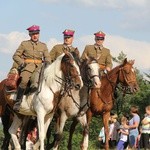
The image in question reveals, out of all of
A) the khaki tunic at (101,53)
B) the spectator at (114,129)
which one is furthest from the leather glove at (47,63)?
the spectator at (114,129)

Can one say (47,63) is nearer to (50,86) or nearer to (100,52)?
(50,86)

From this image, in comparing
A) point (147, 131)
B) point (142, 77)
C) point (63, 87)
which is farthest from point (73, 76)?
point (142, 77)

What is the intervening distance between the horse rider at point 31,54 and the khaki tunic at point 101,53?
1.98 meters

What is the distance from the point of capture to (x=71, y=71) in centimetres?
1488

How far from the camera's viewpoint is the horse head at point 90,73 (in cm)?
1584

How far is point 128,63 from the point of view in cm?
1722

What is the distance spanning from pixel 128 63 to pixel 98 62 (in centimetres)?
96

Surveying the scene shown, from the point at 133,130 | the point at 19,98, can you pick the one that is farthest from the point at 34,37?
the point at 133,130

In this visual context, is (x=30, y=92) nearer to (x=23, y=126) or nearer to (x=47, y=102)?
(x=47, y=102)

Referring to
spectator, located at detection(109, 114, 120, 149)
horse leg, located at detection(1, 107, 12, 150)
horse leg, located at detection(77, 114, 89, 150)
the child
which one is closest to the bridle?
horse leg, located at detection(77, 114, 89, 150)

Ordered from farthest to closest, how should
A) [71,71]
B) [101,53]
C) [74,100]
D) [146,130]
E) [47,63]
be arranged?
[146,130], [101,53], [74,100], [47,63], [71,71]

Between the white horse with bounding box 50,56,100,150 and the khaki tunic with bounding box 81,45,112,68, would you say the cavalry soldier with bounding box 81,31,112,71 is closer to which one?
the khaki tunic with bounding box 81,45,112,68

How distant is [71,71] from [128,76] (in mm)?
2737

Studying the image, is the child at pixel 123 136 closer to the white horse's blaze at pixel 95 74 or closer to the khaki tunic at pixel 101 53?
the khaki tunic at pixel 101 53
